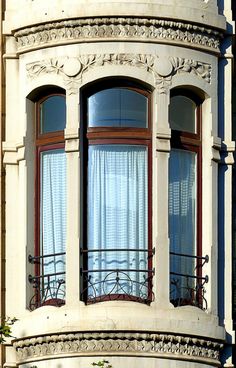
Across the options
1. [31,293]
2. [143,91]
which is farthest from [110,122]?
[31,293]

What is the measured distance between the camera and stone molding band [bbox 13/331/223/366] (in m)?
34.1

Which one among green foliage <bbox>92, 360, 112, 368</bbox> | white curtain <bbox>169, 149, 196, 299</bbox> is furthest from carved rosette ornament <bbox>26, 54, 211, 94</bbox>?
green foliage <bbox>92, 360, 112, 368</bbox>

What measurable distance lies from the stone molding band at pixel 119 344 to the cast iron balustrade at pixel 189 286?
0.70 meters

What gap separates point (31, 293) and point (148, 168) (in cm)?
263

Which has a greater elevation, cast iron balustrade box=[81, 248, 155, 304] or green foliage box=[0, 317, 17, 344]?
cast iron balustrade box=[81, 248, 155, 304]

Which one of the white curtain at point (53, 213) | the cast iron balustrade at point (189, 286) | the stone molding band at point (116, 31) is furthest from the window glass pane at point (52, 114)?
the cast iron balustrade at point (189, 286)

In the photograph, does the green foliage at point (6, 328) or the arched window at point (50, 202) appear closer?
the green foliage at point (6, 328)

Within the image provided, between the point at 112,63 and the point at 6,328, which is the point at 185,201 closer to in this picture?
the point at 112,63

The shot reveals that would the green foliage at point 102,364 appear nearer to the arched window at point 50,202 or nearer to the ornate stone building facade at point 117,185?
the ornate stone building facade at point 117,185

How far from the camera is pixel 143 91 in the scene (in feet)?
116

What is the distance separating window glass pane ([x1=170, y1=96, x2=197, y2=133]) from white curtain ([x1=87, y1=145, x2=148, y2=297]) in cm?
77

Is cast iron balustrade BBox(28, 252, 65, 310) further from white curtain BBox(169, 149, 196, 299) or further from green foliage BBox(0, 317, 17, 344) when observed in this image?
white curtain BBox(169, 149, 196, 299)

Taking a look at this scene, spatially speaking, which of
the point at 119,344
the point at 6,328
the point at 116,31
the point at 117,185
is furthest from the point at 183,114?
the point at 6,328

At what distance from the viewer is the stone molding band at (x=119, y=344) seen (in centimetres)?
3412
